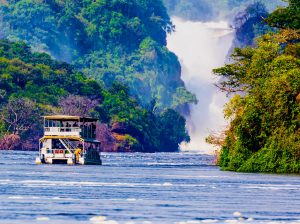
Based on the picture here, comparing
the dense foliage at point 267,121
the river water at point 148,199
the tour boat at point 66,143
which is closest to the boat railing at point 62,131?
the tour boat at point 66,143

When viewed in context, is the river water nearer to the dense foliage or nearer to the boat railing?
the dense foliage

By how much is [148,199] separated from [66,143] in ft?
224

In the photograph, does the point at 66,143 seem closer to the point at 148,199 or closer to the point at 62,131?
the point at 62,131

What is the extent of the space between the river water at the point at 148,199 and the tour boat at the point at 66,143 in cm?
3900

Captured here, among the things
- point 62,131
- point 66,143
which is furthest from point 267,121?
point 66,143

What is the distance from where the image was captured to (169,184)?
240 feet

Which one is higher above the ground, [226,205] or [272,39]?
[272,39]

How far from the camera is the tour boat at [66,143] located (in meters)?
122

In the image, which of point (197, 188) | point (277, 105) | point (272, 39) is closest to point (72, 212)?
point (197, 188)

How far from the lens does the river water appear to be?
150ft

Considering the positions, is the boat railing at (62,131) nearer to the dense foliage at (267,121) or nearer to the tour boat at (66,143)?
the tour boat at (66,143)

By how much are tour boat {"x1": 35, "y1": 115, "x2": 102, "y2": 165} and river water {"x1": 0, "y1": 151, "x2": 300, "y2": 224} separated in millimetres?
39001

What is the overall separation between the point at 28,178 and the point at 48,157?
43187 mm

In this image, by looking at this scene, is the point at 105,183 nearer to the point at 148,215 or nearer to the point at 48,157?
the point at 148,215
